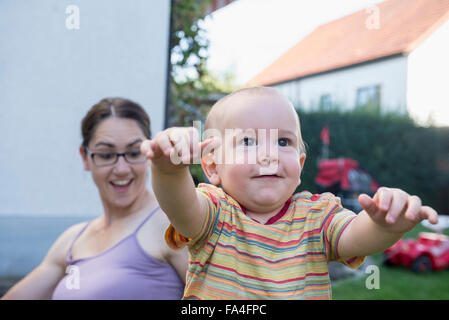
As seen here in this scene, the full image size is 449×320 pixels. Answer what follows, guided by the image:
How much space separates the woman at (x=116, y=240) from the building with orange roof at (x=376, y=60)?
67cm

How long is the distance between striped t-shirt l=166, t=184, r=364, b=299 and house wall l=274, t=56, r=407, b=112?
482 cm

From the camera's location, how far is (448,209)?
7.15m

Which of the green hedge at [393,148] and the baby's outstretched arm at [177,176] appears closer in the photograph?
the baby's outstretched arm at [177,176]

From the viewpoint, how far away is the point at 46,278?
1.53 metres

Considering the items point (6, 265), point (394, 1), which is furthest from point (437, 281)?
point (6, 265)

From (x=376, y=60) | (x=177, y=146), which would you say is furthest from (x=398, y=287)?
(x=177, y=146)

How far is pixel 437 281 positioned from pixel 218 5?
11.3 ft

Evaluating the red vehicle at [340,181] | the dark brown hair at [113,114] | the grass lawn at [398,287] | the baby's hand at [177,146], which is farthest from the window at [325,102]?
the baby's hand at [177,146]

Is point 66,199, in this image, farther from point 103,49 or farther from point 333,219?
point 333,219

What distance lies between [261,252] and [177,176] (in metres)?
0.27

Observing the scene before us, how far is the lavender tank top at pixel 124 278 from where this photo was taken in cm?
127

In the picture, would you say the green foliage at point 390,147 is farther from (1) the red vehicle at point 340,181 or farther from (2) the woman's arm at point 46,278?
(2) the woman's arm at point 46,278

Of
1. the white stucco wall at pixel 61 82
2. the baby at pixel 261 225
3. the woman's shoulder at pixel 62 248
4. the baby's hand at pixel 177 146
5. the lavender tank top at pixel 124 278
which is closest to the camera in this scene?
the baby's hand at pixel 177 146

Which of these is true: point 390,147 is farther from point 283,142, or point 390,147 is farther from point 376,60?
point 283,142
